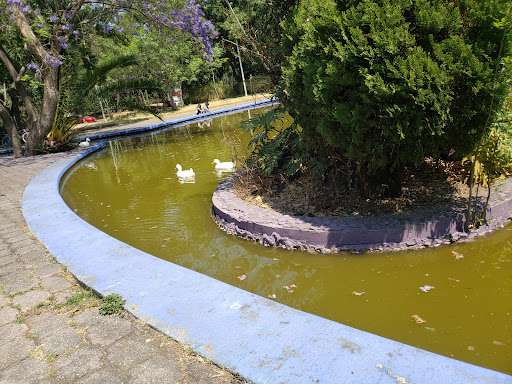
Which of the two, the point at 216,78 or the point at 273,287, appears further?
the point at 216,78

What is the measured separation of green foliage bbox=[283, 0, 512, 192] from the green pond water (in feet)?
3.83

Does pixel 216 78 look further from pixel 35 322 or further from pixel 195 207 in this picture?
pixel 35 322

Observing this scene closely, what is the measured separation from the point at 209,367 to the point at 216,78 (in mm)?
37415

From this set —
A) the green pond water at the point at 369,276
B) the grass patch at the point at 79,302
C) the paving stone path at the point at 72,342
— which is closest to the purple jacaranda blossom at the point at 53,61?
the green pond water at the point at 369,276

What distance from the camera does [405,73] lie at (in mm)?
3914

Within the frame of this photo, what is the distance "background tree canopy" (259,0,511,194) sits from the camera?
3971 mm

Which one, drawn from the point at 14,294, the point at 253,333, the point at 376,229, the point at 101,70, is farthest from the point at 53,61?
the point at 253,333

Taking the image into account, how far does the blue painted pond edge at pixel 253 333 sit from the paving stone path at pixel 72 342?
0.10m

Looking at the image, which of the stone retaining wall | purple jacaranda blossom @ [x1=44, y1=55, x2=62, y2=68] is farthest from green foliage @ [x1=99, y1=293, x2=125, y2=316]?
purple jacaranda blossom @ [x1=44, y1=55, x2=62, y2=68]

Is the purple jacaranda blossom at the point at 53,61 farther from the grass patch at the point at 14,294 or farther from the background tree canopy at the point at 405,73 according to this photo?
the grass patch at the point at 14,294

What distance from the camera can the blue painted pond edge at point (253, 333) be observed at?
2.29 meters

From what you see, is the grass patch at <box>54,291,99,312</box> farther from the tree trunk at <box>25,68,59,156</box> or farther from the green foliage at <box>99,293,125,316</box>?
the tree trunk at <box>25,68,59,156</box>

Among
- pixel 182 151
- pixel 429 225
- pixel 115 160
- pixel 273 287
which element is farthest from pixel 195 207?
pixel 115 160

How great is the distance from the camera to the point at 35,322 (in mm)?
3234
